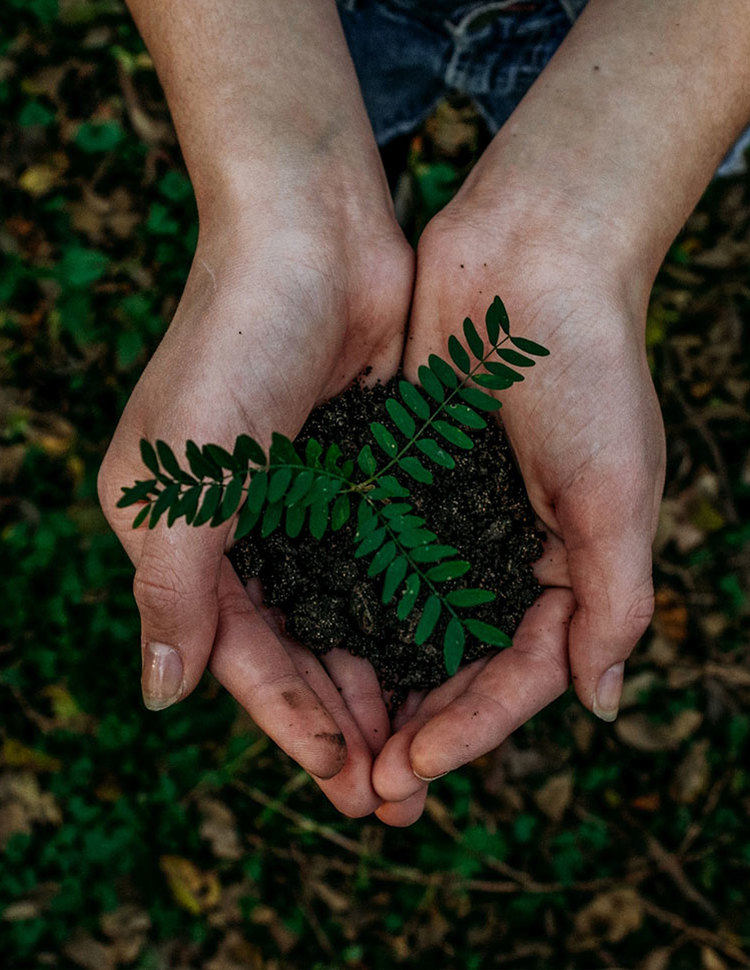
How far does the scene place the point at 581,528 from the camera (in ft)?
7.73

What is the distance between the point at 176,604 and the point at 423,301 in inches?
47.9

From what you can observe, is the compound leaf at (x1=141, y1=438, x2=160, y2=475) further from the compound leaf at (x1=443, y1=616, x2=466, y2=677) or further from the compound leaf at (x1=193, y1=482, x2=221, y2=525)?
the compound leaf at (x1=443, y1=616, x2=466, y2=677)


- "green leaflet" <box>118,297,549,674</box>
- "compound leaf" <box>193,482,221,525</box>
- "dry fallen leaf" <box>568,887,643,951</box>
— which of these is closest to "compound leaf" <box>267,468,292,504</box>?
"green leaflet" <box>118,297,549,674</box>

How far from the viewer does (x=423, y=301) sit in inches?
105

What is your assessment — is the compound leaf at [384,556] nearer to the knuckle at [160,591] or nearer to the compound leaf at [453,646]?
the compound leaf at [453,646]

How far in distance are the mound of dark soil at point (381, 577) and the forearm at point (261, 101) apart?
713mm

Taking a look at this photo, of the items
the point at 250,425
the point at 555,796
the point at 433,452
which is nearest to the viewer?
the point at 433,452

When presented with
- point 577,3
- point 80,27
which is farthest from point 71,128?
point 577,3

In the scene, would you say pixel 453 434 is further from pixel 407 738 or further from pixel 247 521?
pixel 407 738

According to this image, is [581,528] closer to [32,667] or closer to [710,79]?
[710,79]

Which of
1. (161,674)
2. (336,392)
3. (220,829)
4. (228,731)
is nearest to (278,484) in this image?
(161,674)

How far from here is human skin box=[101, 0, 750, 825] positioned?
89.9 inches

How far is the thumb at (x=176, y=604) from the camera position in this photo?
2.11 metres

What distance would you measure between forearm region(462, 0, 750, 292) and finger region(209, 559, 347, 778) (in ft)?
4.66
